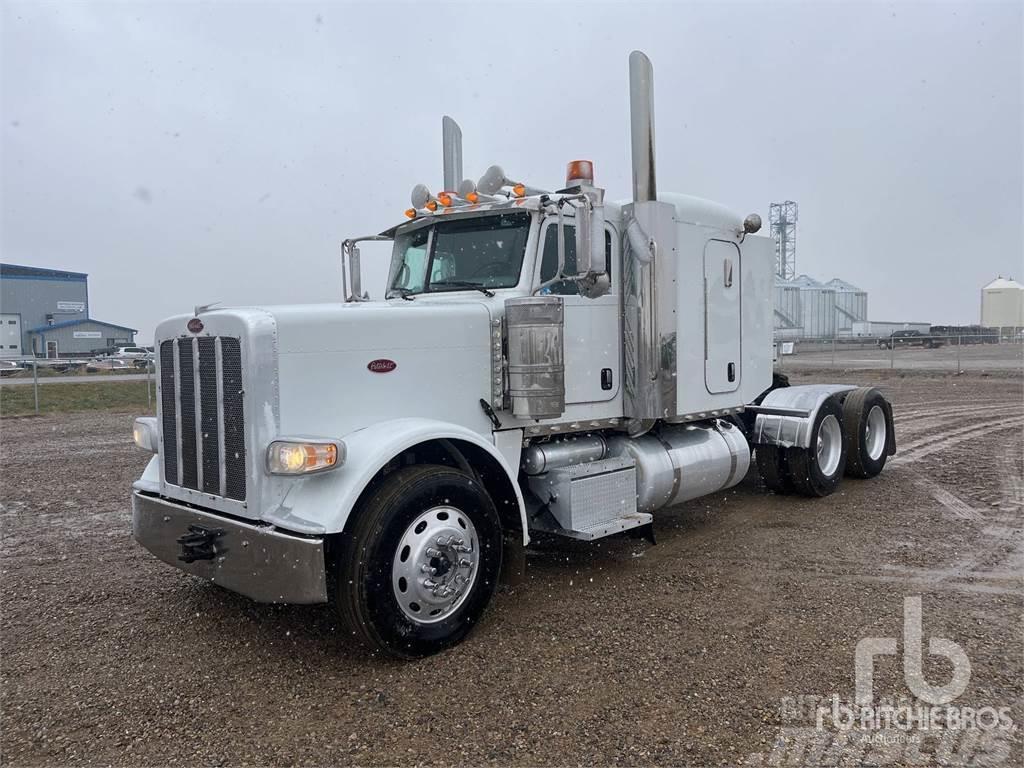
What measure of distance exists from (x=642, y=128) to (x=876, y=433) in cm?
519

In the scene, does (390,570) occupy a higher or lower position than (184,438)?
lower

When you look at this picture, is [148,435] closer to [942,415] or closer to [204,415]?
[204,415]

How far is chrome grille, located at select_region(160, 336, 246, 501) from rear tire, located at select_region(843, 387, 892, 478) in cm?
685

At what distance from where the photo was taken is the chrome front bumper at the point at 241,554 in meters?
3.77

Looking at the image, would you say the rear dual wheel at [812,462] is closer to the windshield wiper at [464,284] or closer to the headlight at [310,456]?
the windshield wiper at [464,284]

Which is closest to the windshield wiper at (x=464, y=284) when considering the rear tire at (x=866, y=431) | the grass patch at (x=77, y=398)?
the rear tire at (x=866, y=431)

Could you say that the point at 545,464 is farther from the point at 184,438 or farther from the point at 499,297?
the point at 184,438

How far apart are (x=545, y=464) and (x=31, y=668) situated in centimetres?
331

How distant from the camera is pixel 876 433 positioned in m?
8.95

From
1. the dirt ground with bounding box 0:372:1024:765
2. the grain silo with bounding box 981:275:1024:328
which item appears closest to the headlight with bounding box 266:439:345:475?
the dirt ground with bounding box 0:372:1024:765

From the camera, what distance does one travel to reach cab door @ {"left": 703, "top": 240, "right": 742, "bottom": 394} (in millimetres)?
6707

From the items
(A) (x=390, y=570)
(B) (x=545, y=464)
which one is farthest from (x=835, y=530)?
(A) (x=390, y=570)

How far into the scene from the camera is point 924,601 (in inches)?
193

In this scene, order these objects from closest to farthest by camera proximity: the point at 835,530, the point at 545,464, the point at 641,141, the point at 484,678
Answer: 1. the point at 484,678
2. the point at 545,464
3. the point at 641,141
4. the point at 835,530
